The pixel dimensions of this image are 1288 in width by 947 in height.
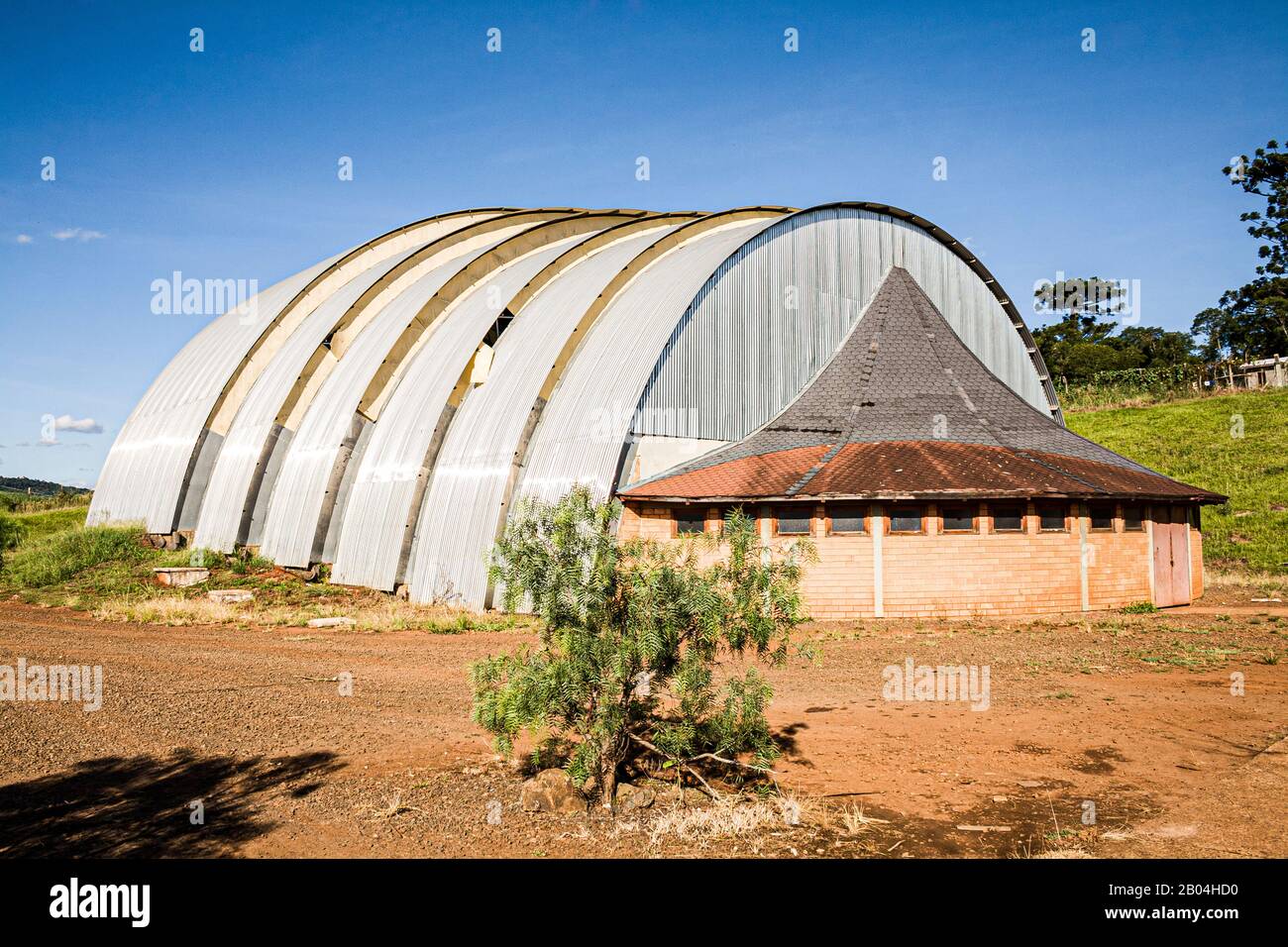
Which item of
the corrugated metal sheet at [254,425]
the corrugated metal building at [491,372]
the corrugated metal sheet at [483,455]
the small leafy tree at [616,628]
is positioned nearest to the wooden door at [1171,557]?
the corrugated metal building at [491,372]

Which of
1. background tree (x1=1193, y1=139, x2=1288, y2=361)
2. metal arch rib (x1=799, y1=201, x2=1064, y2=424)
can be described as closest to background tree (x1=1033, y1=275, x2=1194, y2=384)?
background tree (x1=1193, y1=139, x2=1288, y2=361)

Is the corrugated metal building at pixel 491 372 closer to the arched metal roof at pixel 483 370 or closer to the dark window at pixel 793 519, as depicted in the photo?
the arched metal roof at pixel 483 370

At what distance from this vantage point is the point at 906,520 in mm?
20203

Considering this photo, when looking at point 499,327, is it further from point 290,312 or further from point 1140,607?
A: point 1140,607

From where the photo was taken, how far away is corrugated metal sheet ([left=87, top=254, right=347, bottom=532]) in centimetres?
3225

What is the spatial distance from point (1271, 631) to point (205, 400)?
33263mm

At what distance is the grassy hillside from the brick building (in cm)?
1072

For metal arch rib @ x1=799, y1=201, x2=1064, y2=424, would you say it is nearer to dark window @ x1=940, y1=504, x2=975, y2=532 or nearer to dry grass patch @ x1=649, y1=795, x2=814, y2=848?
dark window @ x1=940, y1=504, x2=975, y2=532

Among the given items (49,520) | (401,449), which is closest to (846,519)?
(401,449)

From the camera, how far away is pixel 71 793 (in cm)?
859

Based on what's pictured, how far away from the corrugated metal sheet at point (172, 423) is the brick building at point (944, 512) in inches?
775

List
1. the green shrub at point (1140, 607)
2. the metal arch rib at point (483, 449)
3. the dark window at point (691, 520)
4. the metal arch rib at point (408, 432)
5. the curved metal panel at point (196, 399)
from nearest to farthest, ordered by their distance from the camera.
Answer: the dark window at point (691, 520) → the green shrub at point (1140, 607) → the metal arch rib at point (483, 449) → the metal arch rib at point (408, 432) → the curved metal panel at point (196, 399)

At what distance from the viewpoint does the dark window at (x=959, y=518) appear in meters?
20.2
